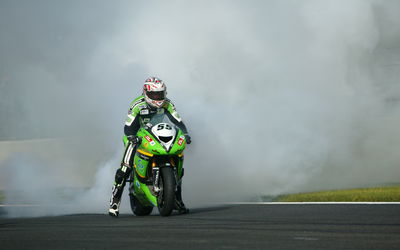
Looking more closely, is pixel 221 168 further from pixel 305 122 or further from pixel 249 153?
pixel 305 122

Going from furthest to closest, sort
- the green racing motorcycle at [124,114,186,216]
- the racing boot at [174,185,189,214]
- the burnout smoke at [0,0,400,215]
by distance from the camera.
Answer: the burnout smoke at [0,0,400,215] < the racing boot at [174,185,189,214] < the green racing motorcycle at [124,114,186,216]

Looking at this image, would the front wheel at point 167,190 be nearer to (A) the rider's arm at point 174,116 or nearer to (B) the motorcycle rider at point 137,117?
(B) the motorcycle rider at point 137,117

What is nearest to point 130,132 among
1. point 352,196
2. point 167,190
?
point 167,190

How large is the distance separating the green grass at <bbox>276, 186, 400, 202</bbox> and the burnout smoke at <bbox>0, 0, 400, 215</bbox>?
3.41 feet

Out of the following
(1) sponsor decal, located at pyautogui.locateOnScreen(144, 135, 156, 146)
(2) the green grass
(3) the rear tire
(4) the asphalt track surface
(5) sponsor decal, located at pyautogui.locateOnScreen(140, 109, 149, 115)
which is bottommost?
(4) the asphalt track surface

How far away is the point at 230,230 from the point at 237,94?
10513 mm

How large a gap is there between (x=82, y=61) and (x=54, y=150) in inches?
184

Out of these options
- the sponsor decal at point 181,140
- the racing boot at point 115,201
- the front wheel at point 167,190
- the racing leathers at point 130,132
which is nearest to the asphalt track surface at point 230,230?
the front wheel at point 167,190

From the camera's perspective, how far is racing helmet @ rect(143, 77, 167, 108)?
11.3 m

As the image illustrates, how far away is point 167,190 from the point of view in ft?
33.8

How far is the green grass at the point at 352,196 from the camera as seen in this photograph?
463 inches

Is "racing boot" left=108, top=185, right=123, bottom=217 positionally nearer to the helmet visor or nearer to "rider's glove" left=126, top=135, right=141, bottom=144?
"rider's glove" left=126, top=135, right=141, bottom=144

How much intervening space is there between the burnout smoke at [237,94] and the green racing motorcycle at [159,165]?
7.51 feet

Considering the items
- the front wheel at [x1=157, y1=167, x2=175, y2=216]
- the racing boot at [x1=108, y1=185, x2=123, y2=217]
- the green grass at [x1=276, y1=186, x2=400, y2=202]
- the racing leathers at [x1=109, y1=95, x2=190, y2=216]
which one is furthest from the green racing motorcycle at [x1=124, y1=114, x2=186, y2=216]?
the green grass at [x1=276, y1=186, x2=400, y2=202]
